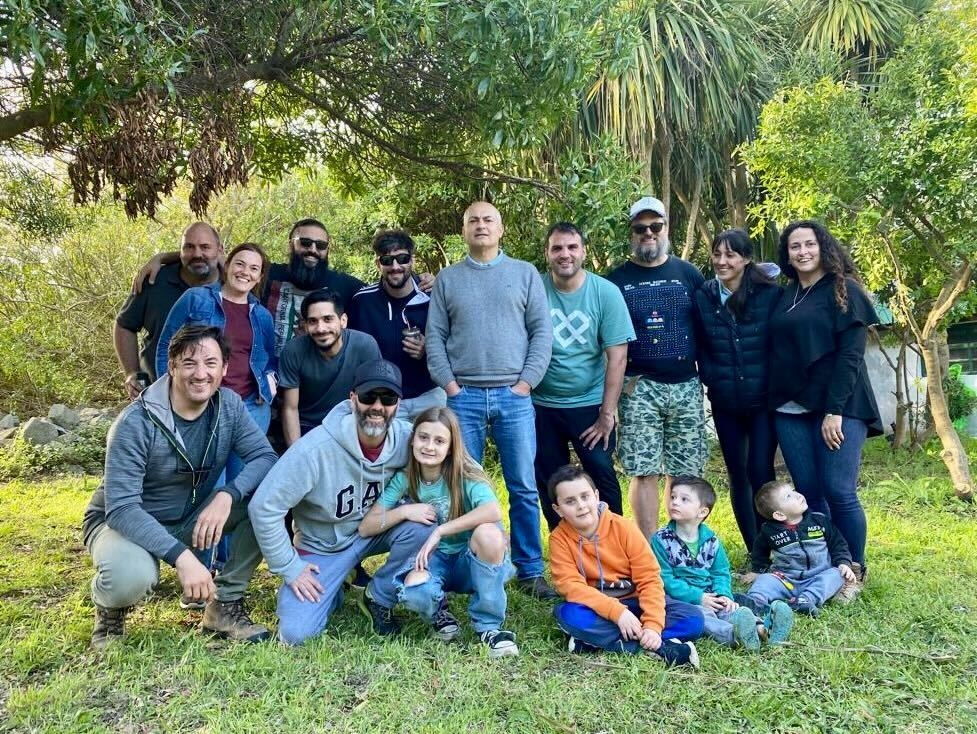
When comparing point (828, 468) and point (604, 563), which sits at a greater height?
point (828, 468)

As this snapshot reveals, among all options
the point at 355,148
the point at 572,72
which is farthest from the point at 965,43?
the point at 355,148

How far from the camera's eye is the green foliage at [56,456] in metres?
8.92

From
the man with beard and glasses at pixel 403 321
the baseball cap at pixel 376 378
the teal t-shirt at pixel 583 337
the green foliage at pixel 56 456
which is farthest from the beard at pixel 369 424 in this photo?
the green foliage at pixel 56 456

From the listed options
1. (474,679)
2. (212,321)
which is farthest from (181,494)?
(474,679)

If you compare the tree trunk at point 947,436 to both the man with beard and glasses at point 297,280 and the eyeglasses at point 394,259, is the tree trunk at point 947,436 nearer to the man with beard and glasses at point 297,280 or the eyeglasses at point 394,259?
the eyeglasses at point 394,259

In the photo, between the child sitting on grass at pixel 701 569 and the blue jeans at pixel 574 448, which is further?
the blue jeans at pixel 574 448

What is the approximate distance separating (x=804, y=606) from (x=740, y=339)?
147 cm

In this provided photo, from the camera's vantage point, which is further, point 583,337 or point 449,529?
point 583,337

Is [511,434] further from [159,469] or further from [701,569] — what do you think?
[159,469]

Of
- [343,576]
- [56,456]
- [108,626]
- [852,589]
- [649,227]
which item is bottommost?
[852,589]

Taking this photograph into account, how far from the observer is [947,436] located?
296 inches

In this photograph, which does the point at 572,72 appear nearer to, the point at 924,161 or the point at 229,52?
the point at 229,52

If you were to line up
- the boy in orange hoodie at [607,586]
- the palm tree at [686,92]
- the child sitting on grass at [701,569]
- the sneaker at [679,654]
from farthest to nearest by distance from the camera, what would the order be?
1. the palm tree at [686,92]
2. the child sitting on grass at [701,569]
3. the boy in orange hoodie at [607,586]
4. the sneaker at [679,654]

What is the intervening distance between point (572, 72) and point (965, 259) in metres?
4.48
